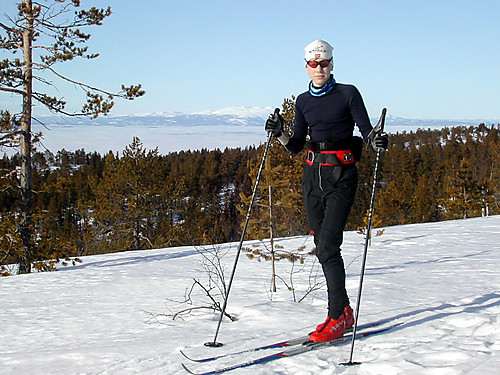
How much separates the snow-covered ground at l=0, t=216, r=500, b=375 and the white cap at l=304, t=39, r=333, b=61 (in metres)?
2.31

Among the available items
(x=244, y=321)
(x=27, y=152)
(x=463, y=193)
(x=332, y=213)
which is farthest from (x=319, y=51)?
(x=463, y=193)

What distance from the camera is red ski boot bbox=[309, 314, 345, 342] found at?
3.36 m

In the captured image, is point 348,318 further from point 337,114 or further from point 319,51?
point 319,51

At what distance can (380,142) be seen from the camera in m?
3.26

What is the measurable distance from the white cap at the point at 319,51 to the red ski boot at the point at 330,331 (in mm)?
2119

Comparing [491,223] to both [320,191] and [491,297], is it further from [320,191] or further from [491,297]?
[320,191]

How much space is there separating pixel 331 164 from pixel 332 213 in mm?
395

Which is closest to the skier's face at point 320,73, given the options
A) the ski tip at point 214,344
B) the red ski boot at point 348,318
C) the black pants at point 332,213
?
the black pants at point 332,213

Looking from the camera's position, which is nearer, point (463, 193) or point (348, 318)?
point (348, 318)

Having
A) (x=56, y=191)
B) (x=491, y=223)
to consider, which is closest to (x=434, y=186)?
(x=491, y=223)

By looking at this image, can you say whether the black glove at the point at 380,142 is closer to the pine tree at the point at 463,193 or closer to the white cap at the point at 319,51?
the white cap at the point at 319,51

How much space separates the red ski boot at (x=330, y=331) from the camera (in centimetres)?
336

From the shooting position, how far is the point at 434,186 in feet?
207

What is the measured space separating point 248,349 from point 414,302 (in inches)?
105
